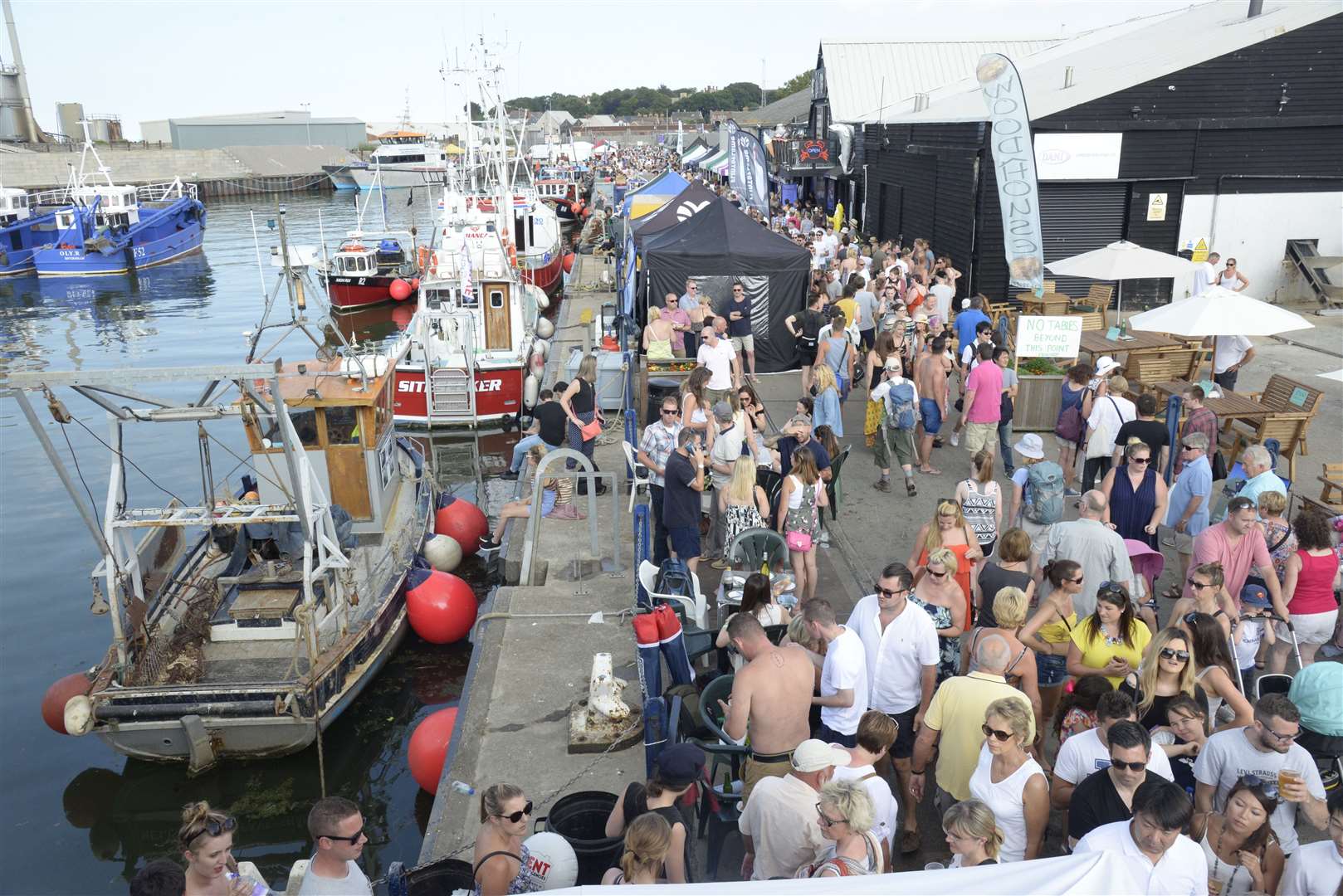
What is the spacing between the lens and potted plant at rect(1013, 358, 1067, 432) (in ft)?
39.3

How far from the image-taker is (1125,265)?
13.1 m

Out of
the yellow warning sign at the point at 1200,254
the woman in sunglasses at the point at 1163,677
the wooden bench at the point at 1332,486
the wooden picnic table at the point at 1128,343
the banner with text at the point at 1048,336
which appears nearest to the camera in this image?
the woman in sunglasses at the point at 1163,677

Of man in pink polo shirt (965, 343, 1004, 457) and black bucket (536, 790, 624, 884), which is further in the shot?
man in pink polo shirt (965, 343, 1004, 457)

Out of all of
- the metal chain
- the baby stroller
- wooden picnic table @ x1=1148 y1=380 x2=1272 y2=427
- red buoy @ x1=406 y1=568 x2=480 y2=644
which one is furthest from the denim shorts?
red buoy @ x1=406 y1=568 x2=480 y2=644

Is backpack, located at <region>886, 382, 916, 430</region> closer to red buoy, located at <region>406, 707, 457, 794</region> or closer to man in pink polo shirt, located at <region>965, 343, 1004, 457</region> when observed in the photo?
man in pink polo shirt, located at <region>965, 343, 1004, 457</region>

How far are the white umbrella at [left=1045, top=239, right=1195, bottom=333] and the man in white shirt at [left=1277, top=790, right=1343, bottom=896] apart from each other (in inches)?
402

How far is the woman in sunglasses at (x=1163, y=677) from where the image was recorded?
489 cm

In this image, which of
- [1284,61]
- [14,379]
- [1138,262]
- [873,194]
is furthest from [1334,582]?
[873,194]

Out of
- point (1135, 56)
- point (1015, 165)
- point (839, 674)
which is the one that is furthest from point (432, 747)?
point (1135, 56)

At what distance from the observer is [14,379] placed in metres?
6.56

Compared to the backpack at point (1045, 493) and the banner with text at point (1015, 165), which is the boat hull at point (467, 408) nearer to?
the banner with text at point (1015, 165)

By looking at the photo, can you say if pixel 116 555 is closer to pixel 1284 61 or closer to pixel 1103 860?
pixel 1103 860

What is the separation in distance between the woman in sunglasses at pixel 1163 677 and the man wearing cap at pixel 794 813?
1.73 m

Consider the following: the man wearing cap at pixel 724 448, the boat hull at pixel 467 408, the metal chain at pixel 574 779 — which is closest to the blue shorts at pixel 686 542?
the man wearing cap at pixel 724 448
